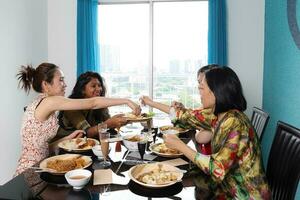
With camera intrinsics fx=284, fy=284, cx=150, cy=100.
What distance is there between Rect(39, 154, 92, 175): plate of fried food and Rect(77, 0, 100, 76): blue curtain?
2562 mm

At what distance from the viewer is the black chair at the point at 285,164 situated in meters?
1.37

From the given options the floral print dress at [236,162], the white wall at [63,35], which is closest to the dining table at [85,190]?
the floral print dress at [236,162]

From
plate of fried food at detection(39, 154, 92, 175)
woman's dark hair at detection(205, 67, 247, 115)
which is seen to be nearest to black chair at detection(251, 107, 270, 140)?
→ woman's dark hair at detection(205, 67, 247, 115)

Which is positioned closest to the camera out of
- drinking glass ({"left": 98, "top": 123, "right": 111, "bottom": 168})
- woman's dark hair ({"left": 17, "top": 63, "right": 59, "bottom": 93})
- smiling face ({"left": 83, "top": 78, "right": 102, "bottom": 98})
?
drinking glass ({"left": 98, "top": 123, "right": 111, "bottom": 168})

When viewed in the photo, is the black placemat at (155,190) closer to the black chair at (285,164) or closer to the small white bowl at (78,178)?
the small white bowl at (78,178)

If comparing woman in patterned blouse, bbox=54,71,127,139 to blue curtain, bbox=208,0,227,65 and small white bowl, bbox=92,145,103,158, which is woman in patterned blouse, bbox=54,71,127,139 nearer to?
small white bowl, bbox=92,145,103,158

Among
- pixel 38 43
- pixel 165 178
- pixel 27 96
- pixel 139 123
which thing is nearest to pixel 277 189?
pixel 165 178

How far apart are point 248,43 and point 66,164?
3.13 meters

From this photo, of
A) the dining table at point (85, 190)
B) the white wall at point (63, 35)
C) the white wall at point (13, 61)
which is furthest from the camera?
the white wall at point (63, 35)

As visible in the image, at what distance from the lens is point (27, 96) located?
3607mm

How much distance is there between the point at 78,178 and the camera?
1.24m

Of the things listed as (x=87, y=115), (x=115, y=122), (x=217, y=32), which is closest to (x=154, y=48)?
(x=217, y=32)

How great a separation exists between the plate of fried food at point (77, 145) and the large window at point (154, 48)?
91.3 inches

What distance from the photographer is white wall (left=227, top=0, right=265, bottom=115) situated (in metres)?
3.74
